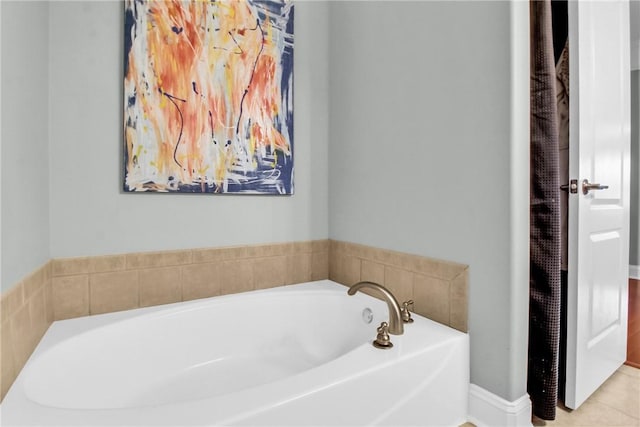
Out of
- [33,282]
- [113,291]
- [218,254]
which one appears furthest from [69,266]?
[218,254]

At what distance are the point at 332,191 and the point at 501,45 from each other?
1.22m

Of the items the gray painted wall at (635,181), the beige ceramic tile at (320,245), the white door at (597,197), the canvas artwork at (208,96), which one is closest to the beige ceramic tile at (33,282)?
the canvas artwork at (208,96)

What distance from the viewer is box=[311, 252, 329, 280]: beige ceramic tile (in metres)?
2.23

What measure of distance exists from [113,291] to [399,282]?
1.36 m

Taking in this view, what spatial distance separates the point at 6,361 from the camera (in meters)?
0.94

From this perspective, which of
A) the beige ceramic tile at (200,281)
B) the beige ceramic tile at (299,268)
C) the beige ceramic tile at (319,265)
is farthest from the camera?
the beige ceramic tile at (319,265)

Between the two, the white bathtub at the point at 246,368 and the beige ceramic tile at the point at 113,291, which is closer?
the white bathtub at the point at 246,368

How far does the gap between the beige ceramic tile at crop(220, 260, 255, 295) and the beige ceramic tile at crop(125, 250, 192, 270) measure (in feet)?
0.67

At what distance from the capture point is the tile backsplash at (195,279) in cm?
129

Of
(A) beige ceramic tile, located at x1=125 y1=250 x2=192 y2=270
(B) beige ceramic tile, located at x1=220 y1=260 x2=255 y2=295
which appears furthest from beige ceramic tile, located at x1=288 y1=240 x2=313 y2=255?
(A) beige ceramic tile, located at x1=125 y1=250 x2=192 y2=270

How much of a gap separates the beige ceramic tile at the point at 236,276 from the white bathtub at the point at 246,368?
0.09 metres

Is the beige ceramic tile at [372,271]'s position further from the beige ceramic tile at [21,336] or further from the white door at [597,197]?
the beige ceramic tile at [21,336]

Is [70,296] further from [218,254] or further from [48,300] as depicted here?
[218,254]

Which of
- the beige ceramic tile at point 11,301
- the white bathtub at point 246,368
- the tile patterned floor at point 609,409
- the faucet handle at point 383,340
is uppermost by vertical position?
the beige ceramic tile at point 11,301
